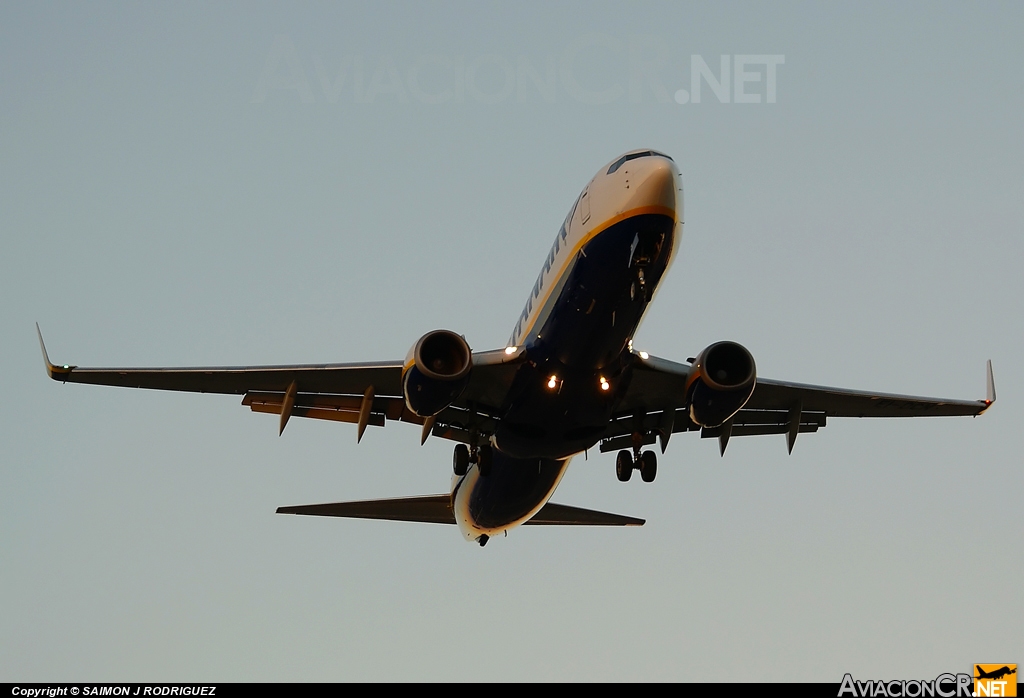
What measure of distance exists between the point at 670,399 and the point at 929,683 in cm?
735

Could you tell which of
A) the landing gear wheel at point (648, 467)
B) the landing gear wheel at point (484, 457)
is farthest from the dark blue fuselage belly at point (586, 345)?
the landing gear wheel at point (648, 467)

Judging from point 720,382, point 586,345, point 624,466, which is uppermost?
point 586,345

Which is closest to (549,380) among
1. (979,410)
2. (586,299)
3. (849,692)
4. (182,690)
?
(586,299)

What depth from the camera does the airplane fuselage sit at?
1878 centimetres

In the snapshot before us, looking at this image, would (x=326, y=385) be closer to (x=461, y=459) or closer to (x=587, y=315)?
(x=461, y=459)

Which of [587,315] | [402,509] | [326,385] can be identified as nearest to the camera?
[587,315]

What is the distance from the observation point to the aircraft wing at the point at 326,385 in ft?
71.9

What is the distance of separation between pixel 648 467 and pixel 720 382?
3.66 meters

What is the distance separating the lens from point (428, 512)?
29.4 m

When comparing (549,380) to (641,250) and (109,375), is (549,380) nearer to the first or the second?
(641,250)

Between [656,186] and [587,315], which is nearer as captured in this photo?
[656,186]

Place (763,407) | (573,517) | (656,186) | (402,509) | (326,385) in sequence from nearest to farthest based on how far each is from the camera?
(656,186), (326,385), (763,407), (402,509), (573,517)

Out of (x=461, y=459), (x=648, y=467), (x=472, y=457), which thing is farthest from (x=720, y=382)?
(x=461, y=459)

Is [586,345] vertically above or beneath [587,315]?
beneath
